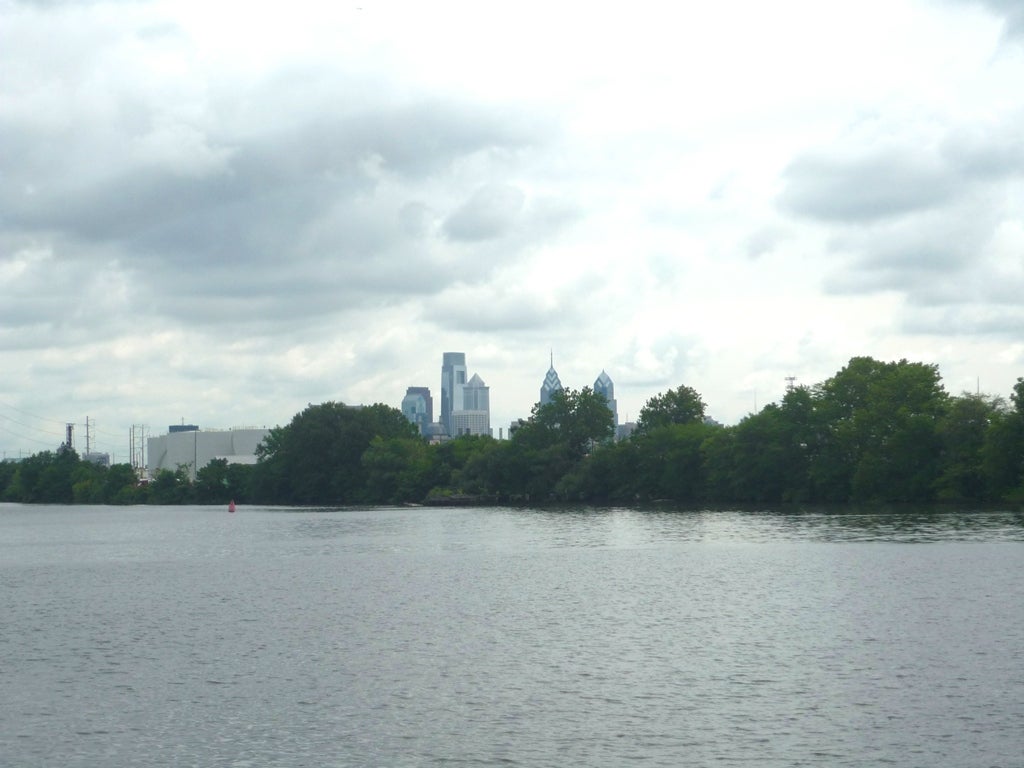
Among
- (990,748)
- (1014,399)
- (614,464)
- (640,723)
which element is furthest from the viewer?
(614,464)

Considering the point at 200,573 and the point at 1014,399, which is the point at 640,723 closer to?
the point at 200,573

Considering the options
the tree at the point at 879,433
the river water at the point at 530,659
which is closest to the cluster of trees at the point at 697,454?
the tree at the point at 879,433

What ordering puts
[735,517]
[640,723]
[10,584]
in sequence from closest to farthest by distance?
1. [640,723]
2. [10,584]
3. [735,517]

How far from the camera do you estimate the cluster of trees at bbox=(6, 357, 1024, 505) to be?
10438 centimetres

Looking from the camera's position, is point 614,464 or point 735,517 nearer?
point 735,517

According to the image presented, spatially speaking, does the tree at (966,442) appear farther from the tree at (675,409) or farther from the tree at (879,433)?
the tree at (675,409)

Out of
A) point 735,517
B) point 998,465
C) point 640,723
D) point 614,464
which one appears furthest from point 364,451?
point 640,723

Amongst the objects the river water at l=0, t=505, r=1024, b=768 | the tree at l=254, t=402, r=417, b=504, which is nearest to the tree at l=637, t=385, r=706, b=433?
the tree at l=254, t=402, r=417, b=504

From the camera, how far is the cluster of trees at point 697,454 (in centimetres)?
10438

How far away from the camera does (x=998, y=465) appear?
9756 cm

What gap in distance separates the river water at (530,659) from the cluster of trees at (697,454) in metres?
43.2

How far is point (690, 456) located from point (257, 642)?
4279 inches

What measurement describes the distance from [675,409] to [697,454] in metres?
40.0

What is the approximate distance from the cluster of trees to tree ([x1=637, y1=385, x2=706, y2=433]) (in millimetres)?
243
